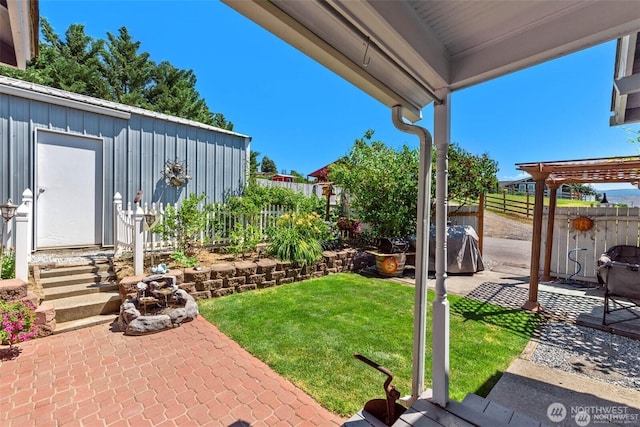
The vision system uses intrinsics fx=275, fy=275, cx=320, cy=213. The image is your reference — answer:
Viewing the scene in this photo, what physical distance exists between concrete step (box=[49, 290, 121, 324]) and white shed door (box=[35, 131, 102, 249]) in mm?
2235

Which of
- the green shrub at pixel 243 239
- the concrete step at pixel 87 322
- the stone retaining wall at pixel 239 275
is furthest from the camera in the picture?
the green shrub at pixel 243 239

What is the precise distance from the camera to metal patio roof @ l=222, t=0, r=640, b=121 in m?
1.21

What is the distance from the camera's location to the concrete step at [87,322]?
330 cm

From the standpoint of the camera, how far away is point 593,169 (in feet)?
13.4

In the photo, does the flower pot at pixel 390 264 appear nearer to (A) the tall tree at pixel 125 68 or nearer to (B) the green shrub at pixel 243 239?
(B) the green shrub at pixel 243 239

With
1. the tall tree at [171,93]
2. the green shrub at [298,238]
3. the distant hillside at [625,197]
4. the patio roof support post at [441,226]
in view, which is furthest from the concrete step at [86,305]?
the tall tree at [171,93]

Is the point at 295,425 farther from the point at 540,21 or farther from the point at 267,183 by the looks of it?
the point at 267,183

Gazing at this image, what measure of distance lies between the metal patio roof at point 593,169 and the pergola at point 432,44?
3.32 metres

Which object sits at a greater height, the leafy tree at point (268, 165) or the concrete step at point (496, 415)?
the leafy tree at point (268, 165)

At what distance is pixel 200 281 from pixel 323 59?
3989 mm

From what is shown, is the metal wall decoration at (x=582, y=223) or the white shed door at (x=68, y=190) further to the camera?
the metal wall decoration at (x=582, y=223)

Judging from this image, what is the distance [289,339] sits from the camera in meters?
3.14

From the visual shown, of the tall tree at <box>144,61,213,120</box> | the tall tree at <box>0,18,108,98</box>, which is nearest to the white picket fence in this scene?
the tall tree at <box>0,18,108,98</box>

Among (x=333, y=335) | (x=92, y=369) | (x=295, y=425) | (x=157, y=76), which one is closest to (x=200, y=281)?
(x=92, y=369)
